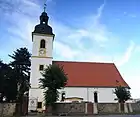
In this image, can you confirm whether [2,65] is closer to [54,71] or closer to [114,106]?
[54,71]

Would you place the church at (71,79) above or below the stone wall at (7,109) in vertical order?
above

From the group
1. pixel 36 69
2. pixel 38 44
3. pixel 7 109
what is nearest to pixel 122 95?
pixel 36 69

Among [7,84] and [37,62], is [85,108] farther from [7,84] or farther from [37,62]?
[7,84]

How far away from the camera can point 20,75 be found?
44156 millimetres

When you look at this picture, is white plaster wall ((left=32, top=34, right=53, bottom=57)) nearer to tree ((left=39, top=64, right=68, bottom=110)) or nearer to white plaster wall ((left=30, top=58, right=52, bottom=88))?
white plaster wall ((left=30, top=58, right=52, bottom=88))

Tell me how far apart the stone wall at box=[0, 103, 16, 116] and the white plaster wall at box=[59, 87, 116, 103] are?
1416 cm

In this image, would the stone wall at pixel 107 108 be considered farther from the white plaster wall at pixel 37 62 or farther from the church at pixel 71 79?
the white plaster wall at pixel 37 62

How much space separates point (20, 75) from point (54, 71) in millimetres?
16111

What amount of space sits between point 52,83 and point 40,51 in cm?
1184

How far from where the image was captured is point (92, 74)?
144 ft

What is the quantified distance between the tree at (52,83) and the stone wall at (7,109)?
15.8 feet

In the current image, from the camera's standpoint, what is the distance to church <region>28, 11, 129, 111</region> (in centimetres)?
3823

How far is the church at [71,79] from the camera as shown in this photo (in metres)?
38.2

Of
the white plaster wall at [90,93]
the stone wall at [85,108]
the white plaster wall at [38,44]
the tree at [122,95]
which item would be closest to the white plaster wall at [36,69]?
the white plaster wall at [38,44]
